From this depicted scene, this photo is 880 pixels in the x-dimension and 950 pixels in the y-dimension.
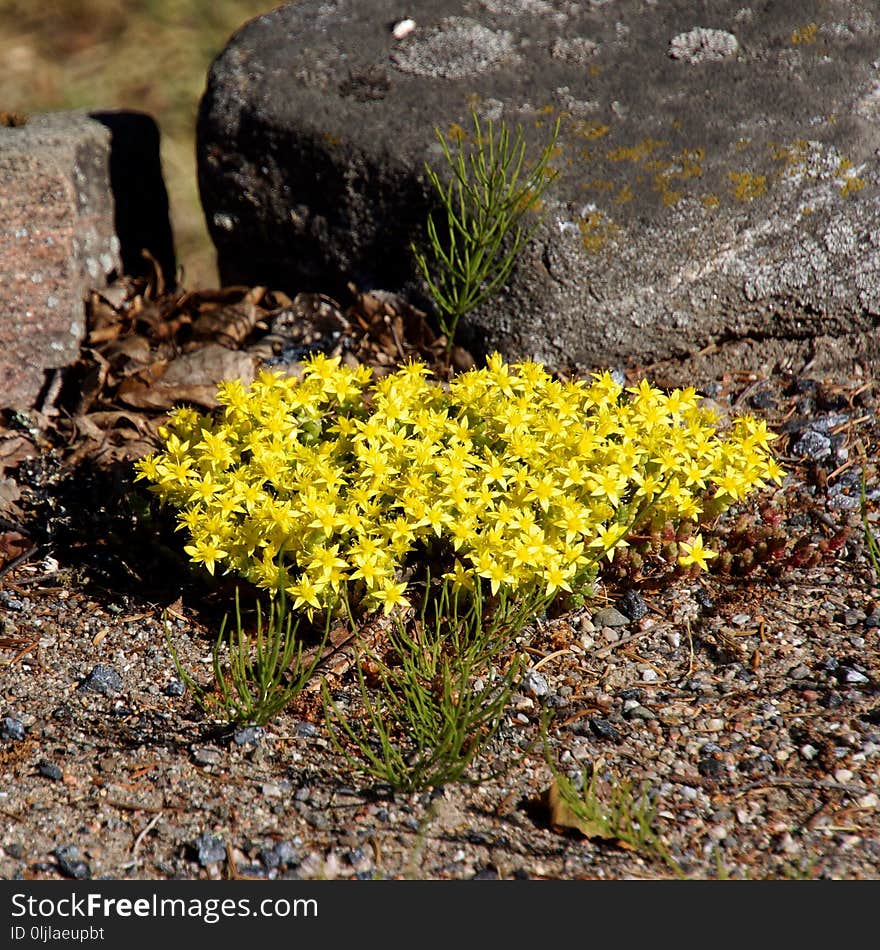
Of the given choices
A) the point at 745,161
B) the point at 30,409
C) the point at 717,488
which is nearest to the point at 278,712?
the point at 717,488

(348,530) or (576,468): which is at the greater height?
(576,468)

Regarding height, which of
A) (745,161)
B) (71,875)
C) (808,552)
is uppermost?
(745,161)

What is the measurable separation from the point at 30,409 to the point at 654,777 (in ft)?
9.40

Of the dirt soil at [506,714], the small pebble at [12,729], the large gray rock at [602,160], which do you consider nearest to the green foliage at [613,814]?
the dirt soil at [506,714]

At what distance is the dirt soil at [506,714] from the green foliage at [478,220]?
0.99m

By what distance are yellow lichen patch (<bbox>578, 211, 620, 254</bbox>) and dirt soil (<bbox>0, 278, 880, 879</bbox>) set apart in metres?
0.74

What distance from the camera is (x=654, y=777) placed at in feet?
8.71

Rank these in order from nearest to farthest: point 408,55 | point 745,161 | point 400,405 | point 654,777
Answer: point 654,777, point 400,405, point 745,161, point 408,55

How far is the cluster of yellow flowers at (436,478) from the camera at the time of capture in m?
2.92

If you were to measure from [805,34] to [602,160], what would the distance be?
1.13m

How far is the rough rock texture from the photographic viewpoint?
13.5 ft

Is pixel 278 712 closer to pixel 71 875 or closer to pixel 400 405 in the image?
pixel 71 875

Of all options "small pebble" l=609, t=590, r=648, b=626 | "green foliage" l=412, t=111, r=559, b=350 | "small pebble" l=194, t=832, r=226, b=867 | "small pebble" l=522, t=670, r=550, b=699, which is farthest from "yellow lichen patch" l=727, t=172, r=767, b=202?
"small pebble" l=194, t=832, r=226, b=867
